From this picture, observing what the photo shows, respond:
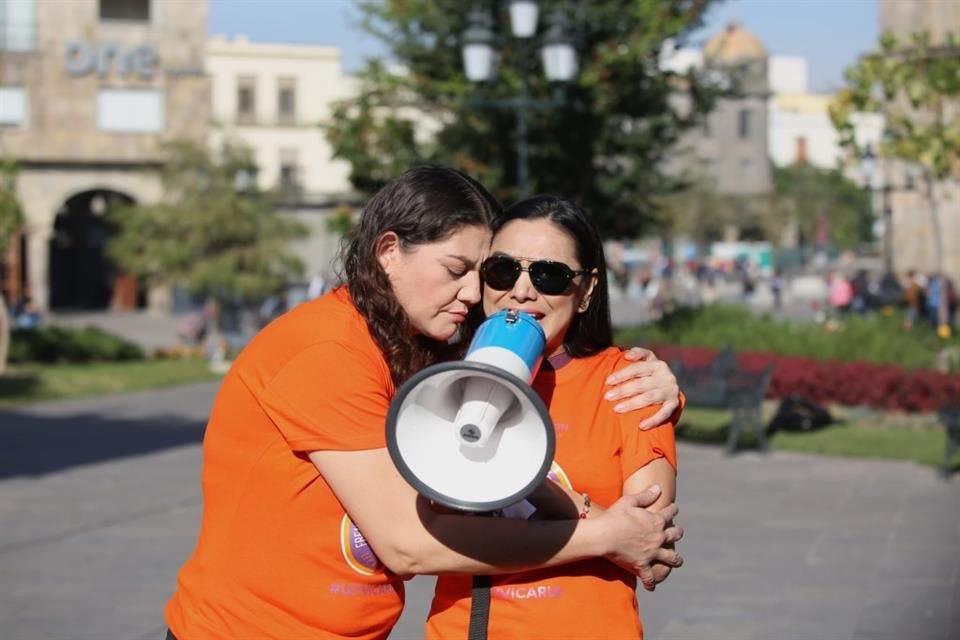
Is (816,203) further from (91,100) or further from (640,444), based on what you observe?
Answer: (640,444)

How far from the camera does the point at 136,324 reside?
4275 centimetres

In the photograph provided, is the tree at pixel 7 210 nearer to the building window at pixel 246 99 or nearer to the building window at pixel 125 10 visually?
the building window at pixel 125 10

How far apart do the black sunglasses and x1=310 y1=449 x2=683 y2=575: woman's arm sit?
1.68 feet

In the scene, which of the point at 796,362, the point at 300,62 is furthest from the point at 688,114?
the point at 300,62

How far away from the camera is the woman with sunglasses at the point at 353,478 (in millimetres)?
2611

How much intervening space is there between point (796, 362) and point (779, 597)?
10.3 metres

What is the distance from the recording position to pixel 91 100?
44.4m

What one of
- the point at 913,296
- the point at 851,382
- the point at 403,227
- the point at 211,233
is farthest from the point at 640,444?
the point at 211,233

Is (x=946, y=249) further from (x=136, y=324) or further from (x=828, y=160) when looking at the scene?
(x=828, y=160)

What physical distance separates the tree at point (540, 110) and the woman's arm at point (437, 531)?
55.8ft

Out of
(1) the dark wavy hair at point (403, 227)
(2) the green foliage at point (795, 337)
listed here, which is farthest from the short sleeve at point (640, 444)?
(2) the green foliage at point (795, 337)

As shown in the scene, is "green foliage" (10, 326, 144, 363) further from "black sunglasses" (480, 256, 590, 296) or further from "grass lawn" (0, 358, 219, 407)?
"black sunglasses" (480, 256, 590, 296)

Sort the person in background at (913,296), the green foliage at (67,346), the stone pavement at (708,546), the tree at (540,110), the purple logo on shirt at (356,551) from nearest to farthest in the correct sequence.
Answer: the purple logo on shirt at (356,551)
the stone pavement at (708,546)
the tree at (540,110)
the green foliage at (67,346)
the person in background at (913,296)

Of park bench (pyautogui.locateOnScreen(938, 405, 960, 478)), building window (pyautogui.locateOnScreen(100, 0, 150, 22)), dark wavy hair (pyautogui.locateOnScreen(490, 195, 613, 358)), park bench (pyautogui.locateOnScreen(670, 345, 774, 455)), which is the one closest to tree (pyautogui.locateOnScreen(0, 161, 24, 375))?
park bench (pyautogui.locateOnScreen(670, 345, 774, 455))
